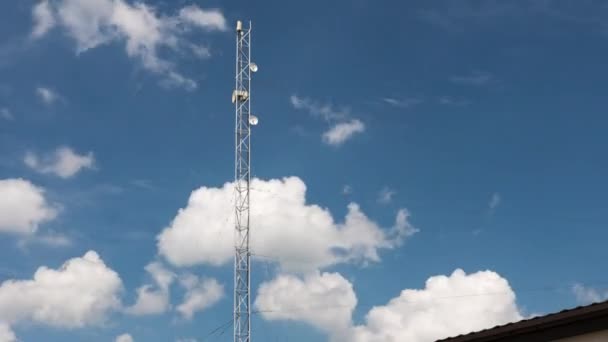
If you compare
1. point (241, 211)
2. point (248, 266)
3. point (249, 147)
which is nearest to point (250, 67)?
point (249, 147)

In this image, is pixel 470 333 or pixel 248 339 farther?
pixel 248 339

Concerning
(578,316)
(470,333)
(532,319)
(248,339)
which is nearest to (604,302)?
(578,316)

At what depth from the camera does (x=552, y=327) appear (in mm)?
14648

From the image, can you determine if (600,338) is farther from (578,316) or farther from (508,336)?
(508,336)

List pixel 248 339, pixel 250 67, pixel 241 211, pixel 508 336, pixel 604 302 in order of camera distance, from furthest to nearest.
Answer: pixel 250 67, pixel 241 211, pixel 248 339, pixel 508 336, pixel 604 302

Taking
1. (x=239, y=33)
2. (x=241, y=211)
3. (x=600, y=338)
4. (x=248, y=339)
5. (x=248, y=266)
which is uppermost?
(x=239, y=33)

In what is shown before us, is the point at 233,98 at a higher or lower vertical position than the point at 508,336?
higher

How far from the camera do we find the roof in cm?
1414

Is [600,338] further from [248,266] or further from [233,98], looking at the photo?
[233,98]

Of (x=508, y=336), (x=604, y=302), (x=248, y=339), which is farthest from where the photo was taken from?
(x=248, y=339)

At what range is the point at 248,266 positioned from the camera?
39188 mm

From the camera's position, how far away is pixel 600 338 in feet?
46.8

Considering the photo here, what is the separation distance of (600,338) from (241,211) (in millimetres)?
28284

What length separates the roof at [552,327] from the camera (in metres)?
14.1
